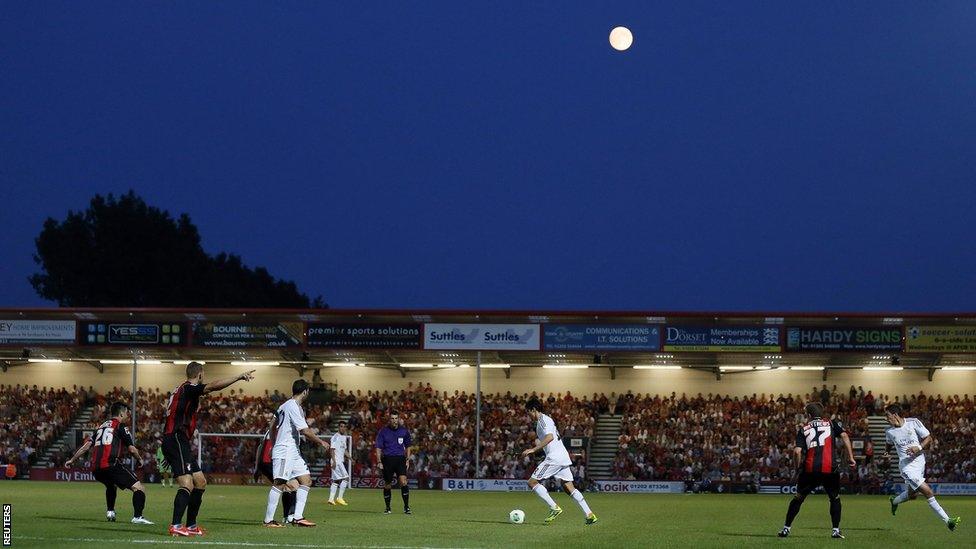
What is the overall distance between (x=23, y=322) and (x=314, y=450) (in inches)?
527

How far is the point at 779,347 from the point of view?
149ft

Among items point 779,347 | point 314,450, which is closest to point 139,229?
point 314,450

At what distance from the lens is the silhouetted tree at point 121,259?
281 feet

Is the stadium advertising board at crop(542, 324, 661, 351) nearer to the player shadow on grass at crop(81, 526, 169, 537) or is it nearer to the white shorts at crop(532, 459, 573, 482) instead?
the white shorts at crop(532, 459, 573, 482)

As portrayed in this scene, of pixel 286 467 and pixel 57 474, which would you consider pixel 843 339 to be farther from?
pixel 57 474

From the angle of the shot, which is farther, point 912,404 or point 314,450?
point 912,404

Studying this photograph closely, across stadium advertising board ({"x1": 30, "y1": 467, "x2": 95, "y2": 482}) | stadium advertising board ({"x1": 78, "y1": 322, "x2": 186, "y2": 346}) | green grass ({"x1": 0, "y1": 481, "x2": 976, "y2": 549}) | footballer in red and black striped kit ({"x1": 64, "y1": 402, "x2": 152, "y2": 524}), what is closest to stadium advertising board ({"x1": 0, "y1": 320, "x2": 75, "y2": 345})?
stadium advertising board ({"x1": 78, "y1": 322, "x2": 186, "y2": 346})

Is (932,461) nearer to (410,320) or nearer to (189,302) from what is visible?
(410,320)

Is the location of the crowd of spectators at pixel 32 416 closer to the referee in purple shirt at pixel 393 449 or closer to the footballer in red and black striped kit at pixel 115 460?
the referee in purple shirt at pixel 393 449

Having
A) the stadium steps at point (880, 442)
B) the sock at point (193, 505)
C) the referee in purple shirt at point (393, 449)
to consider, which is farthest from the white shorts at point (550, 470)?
the stadium steps at point (880, 442)

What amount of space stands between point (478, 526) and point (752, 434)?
97.4ft

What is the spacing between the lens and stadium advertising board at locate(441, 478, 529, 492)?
143 ft

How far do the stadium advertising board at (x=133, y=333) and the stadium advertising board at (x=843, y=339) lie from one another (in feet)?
80.4

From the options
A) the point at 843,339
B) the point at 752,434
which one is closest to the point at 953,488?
the point at 843,339
